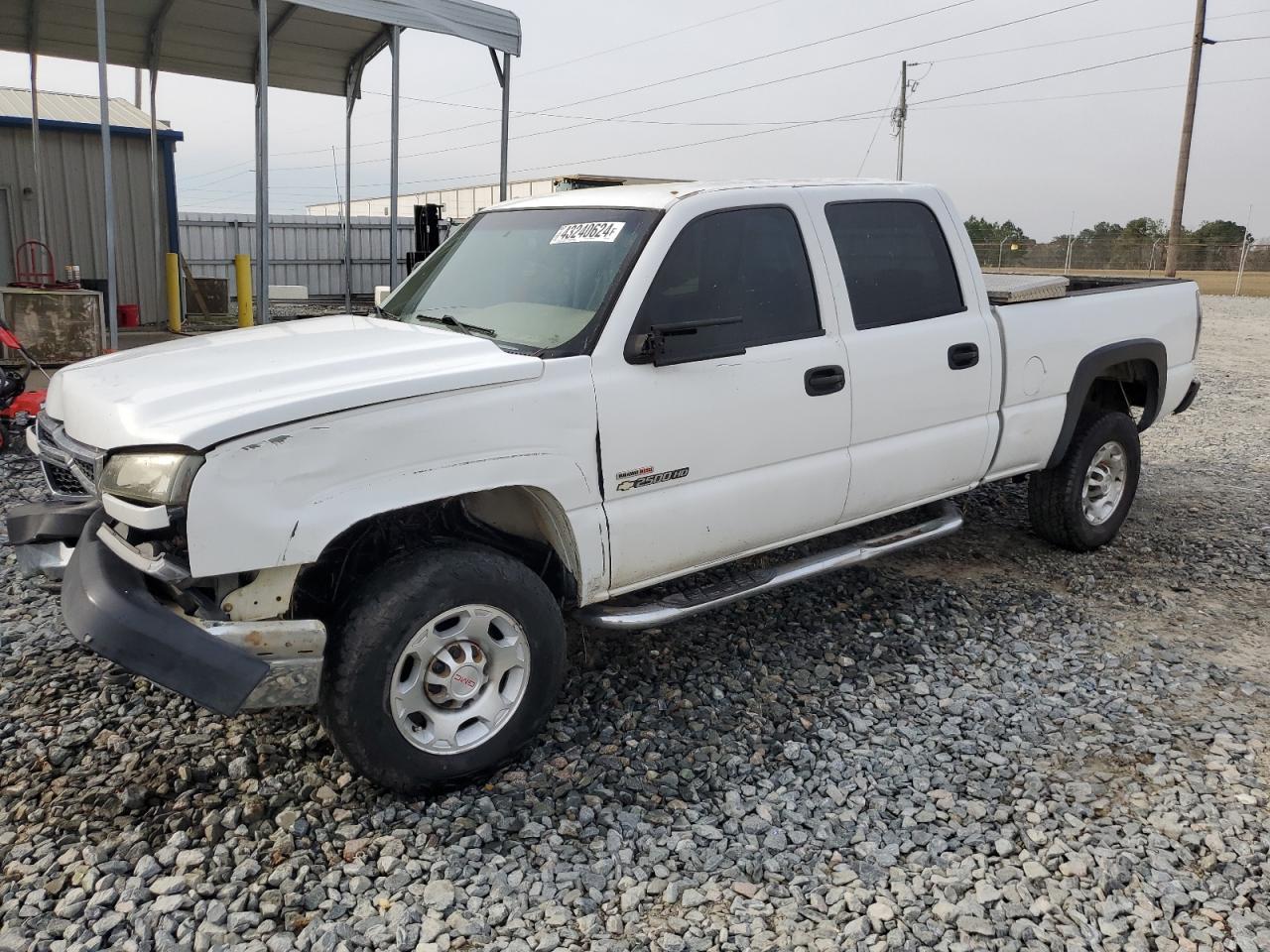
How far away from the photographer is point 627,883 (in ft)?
9.43

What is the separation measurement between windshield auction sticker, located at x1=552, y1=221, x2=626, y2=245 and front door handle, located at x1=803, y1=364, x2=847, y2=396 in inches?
37.4

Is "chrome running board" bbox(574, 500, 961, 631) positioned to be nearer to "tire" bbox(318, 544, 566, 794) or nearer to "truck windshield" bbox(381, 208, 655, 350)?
"tire" bbox(318, 544, 566, 794)

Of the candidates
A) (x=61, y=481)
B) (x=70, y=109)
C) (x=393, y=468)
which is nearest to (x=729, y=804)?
(x=393, y=468)

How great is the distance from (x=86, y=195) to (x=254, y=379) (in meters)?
14.9

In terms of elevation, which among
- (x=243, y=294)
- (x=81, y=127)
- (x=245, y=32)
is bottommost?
(x=243, y=294)

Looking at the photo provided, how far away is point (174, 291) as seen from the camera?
608 inches

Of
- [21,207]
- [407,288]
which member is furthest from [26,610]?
[21,207]

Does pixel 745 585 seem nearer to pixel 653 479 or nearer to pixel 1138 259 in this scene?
pixel 653 479

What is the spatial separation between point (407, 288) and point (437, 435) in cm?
170

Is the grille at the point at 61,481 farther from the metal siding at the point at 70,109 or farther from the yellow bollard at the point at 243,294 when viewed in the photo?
the metal siding at the point at 70,109

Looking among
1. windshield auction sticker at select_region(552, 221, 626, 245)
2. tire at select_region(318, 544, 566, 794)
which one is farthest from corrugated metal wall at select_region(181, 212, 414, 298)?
tire at select_region(318, 544, 566, 794)

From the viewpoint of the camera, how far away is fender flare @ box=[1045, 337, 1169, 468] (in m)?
5.19

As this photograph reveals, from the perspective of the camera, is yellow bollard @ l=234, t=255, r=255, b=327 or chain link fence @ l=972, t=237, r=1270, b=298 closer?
yellow bollard @ l=234, t=255, r=255, b=327

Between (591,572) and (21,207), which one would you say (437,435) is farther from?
(21,207)
